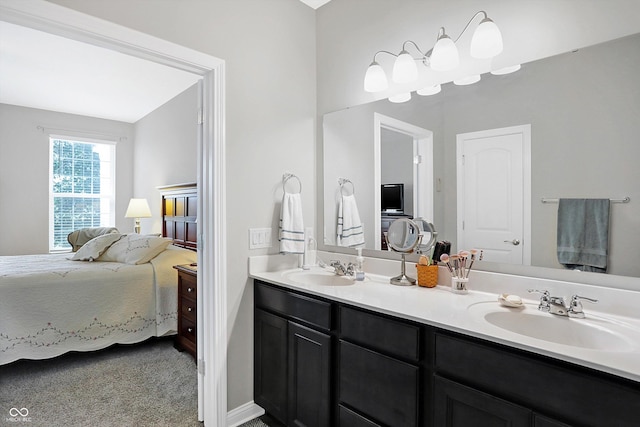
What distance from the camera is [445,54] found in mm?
1659

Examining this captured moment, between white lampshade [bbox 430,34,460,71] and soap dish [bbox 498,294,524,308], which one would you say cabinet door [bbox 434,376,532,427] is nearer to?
soap dish [bbox 498,294,524,308]

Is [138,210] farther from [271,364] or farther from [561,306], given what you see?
[561,306]

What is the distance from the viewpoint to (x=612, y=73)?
4.26 feet

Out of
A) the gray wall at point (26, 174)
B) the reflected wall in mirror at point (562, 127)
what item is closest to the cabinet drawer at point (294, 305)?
the reflected wall in mirror at point (562, 127)

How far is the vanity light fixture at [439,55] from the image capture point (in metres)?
1.52

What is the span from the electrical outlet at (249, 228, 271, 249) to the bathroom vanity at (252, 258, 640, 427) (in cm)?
18

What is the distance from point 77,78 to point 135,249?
2100 mm

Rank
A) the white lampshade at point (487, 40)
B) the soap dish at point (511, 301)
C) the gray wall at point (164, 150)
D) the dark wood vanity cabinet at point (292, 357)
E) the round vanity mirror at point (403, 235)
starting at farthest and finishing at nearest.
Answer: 1. the gray wall at point (164, 150)
2. the round vanity mirror at point (403, 235)
3. the dark wood vanity cabinet at point (292, 357)
4. the white lampshade at point (487, 40)
5. the soap dish at point (511, 301)

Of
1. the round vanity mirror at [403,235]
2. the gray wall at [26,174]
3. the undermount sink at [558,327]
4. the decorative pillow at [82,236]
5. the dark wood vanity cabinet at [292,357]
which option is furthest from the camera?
the gray wall at [26,174]

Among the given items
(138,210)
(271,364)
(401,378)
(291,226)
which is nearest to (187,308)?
(271,364)

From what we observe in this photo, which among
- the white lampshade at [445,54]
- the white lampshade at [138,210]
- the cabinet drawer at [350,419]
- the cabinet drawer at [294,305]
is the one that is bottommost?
the cabinet drawer at [350,419]

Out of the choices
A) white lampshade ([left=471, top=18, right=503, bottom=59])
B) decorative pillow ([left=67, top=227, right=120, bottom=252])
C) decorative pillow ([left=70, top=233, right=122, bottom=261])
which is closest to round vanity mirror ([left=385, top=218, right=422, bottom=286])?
white lampshade ([left=471, top=18, right=503, bottom=59])

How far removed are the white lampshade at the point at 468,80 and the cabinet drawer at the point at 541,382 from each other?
119 cm

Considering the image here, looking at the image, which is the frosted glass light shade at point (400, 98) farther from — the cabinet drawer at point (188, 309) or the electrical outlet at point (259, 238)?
the cabinet drawer at point (188, 309)
